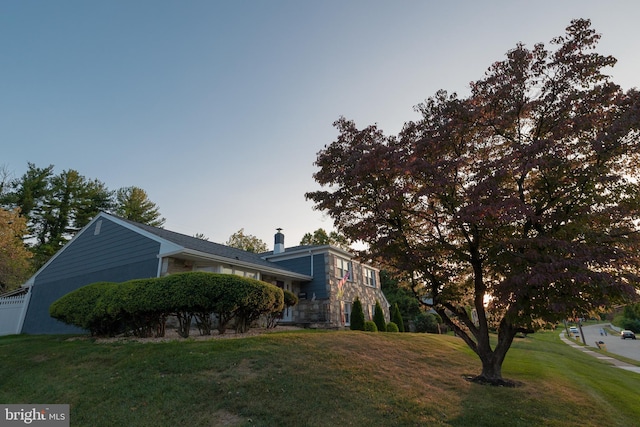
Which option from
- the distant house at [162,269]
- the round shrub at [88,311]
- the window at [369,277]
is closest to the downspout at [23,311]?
the distant house at [162,269]

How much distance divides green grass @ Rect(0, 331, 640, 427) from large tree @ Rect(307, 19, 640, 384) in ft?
5.96

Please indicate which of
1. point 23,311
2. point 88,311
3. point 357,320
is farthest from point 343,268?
point 23,311

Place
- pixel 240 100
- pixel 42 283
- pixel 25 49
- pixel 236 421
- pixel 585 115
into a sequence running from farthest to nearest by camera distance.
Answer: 1. pixel 42 283
2. pixel 240 100
3. pixel 25 49
4. pixel 585 115
5. pixel 236 421

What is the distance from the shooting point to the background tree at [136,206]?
3853 cm

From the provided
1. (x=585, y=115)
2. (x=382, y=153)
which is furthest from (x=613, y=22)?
(x=382, y=153)

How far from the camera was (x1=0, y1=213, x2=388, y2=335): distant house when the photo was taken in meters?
14.4

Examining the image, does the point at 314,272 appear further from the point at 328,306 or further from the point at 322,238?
the point at 322,238

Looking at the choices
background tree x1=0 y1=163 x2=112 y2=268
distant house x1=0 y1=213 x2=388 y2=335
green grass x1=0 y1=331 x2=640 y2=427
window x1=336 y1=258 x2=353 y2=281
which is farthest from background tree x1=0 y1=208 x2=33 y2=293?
window x1=336 y1=258 x2=353 y2=281

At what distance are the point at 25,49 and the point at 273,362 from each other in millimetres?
13281

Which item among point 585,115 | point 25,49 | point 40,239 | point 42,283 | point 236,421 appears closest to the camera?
point 236,421

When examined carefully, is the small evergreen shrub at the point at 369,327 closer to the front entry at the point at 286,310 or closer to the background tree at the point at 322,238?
the front entry at the point at 286,310

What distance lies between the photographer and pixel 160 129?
14.2 m

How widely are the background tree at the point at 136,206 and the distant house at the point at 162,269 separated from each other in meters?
19.7

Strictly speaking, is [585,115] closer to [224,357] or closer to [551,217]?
[551,217]
